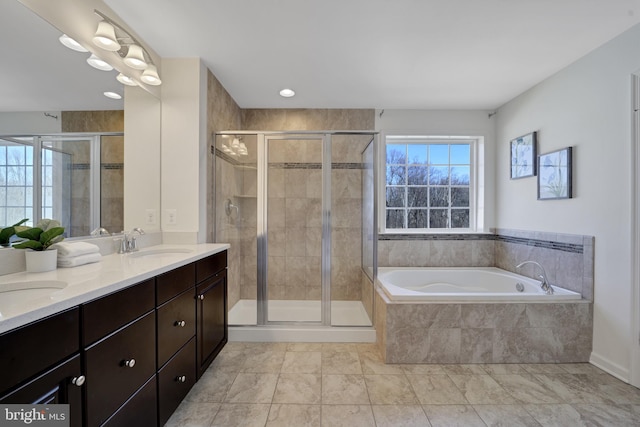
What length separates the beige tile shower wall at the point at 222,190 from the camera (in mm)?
2377

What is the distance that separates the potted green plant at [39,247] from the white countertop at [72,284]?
40mm

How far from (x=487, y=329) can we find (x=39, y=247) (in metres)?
2.76

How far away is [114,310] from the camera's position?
3.38ft

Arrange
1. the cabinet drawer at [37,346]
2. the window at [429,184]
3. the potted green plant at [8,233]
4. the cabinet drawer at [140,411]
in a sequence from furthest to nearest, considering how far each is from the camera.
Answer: the window at [429,184], the potted green plant at [8,233], the cabinet drawer at [140,411], the cabinet drawer at [37,346]

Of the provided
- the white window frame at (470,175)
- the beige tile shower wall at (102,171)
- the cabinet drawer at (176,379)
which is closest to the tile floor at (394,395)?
the cabinet drawer at (176,379)

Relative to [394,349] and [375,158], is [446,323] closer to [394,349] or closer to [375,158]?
[394,349]

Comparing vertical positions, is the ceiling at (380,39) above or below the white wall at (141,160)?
above

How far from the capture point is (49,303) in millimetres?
771

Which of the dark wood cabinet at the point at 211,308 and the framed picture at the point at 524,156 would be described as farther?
the framed picture at the point at 524,156

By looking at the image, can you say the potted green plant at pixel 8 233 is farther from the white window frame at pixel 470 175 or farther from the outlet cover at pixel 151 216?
the white window frame at pixel 470 175

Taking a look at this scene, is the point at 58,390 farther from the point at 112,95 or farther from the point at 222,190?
the point at 222,190

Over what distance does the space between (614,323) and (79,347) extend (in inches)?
119

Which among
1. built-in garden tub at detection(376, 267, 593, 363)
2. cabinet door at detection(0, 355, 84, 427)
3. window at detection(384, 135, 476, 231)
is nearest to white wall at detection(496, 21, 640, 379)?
built-in garden tub at detection(376, 267, 593, 363)

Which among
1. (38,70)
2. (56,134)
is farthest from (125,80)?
(56,134)
